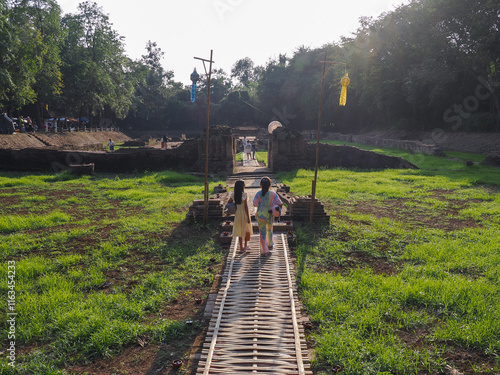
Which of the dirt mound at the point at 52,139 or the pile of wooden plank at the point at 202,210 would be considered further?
the dirt mound at the point at 52,139

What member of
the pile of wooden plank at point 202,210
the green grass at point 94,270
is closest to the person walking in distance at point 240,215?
the green grass at point 94,270

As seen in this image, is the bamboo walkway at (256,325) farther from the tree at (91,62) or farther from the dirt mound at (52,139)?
the tree at (91,62)

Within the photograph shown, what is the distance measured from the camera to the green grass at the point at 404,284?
10.8 ft

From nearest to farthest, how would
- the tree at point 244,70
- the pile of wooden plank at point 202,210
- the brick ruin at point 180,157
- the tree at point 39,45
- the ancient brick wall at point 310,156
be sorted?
the pile of wooden plank at point 202,210, the brick ruin at point 180,157, the ancient brick wall at point 310,156, the tree at point 39,45, the tree at point 244,70

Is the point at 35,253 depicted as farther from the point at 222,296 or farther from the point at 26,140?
the point at 26,140

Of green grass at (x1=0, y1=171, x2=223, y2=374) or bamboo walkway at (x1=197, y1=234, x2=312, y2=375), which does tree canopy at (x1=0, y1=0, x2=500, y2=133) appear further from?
bamboo walkway at (x1=197, y1=234, x2=312, y2=375)

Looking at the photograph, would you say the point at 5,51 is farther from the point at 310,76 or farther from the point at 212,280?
the point at 310,76

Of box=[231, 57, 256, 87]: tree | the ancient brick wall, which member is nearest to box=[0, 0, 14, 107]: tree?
the ancient brick wall

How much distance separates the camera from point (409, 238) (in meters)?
6.64

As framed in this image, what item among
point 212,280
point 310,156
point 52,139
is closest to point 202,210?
point 212,280

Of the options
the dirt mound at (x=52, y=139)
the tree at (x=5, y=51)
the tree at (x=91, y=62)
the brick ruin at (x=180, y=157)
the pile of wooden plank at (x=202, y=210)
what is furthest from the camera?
the tree at (x=91, y=62)

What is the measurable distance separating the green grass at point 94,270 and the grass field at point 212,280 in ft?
0.06

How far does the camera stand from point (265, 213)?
18.1 feet

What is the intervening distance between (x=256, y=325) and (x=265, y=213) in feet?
7.35
